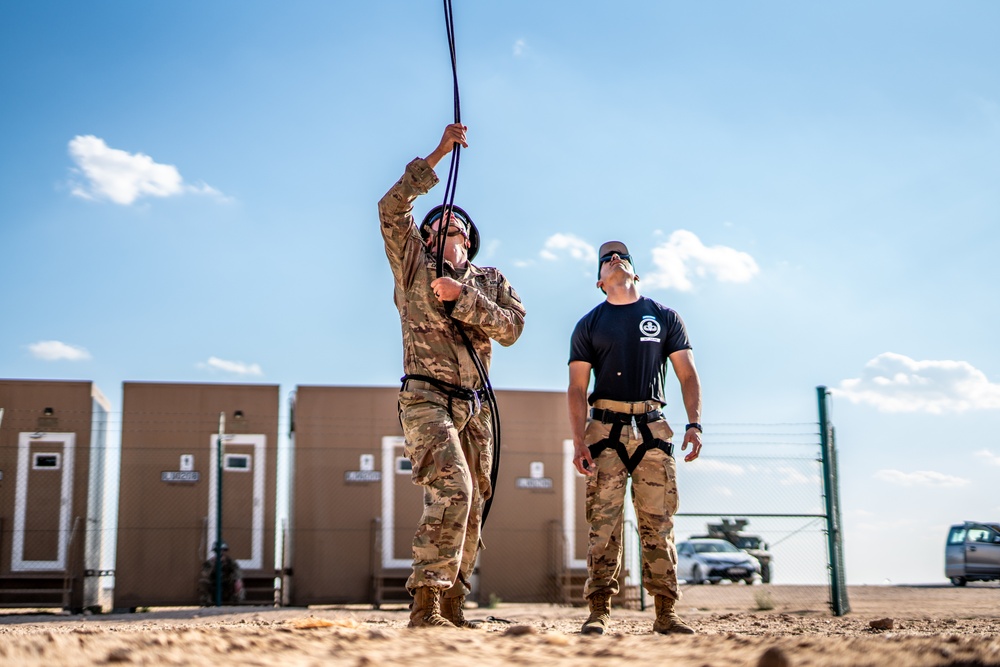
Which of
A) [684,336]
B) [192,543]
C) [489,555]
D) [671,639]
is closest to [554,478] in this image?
[489,555]

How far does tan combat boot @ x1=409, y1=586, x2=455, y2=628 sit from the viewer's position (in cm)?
446

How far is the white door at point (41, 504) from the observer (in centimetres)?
1153

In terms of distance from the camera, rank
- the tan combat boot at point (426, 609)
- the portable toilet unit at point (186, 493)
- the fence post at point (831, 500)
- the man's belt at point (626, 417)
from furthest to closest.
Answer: the portable toilet unit at point (186, 493)
the fence post at point (831, 500)
the man's belt at point (626, 417)
the tan combat boot at point (426, 609)

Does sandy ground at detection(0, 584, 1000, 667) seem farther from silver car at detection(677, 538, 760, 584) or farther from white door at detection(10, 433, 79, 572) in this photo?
silver car at detection(677, 538, 760, 584)

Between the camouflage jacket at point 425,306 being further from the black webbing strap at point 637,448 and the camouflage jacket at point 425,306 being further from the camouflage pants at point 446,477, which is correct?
the black webbing strap at point 637,448

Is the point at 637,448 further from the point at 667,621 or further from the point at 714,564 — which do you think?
the point at 714,564

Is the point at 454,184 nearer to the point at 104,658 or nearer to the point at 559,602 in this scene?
the point at 104,658

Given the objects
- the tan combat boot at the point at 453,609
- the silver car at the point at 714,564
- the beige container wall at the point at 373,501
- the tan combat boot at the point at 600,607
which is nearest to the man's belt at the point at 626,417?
the tan combat boot at the point at 600,607

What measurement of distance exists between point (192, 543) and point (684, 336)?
8.10 m

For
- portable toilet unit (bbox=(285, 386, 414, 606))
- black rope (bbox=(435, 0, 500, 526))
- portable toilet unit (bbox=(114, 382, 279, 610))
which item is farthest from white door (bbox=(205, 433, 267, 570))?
black rope (bbox=(435, 0, 500, 526))

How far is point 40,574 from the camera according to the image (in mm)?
11500

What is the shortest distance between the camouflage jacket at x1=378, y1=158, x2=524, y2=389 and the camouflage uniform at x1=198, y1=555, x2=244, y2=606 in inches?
294

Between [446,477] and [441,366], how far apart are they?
588 mm

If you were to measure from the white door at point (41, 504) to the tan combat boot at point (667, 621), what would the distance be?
8.69 metres
